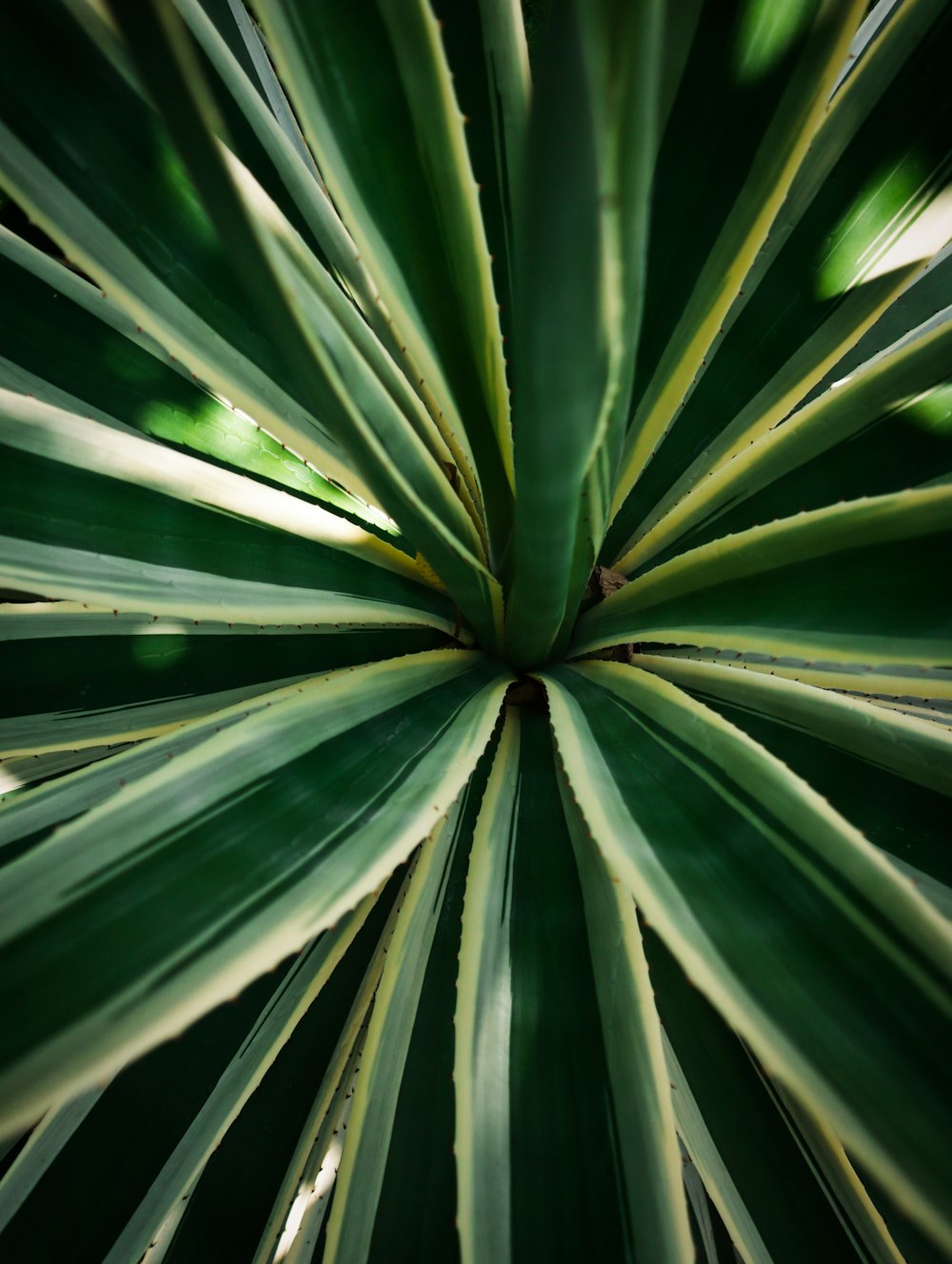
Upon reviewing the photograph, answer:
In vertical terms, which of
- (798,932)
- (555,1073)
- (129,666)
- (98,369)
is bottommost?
(555,1073)

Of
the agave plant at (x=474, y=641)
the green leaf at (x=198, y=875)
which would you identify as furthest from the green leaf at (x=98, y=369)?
the green leaf at (x=198, y=875)

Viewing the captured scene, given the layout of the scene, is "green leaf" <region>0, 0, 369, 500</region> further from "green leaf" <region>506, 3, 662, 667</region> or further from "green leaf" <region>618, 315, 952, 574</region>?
"green leaf" <region>618, 315, 952, 574</region>

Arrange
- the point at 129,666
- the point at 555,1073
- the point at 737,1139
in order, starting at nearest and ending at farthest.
Answer: 1. the point at 555,1073
2. the point at 737,1139
3. the point at 129,666

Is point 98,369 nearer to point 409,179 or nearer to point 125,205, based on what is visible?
point 125,205

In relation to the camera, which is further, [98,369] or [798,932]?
[98,369]

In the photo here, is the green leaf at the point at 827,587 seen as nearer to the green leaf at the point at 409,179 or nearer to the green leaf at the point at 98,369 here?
the green leaf at the point at 409,179

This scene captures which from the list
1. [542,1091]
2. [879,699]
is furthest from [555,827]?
[879,699]

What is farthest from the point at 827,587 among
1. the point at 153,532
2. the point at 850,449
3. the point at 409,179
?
the point at 153,532

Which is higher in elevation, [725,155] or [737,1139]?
[725,155]
